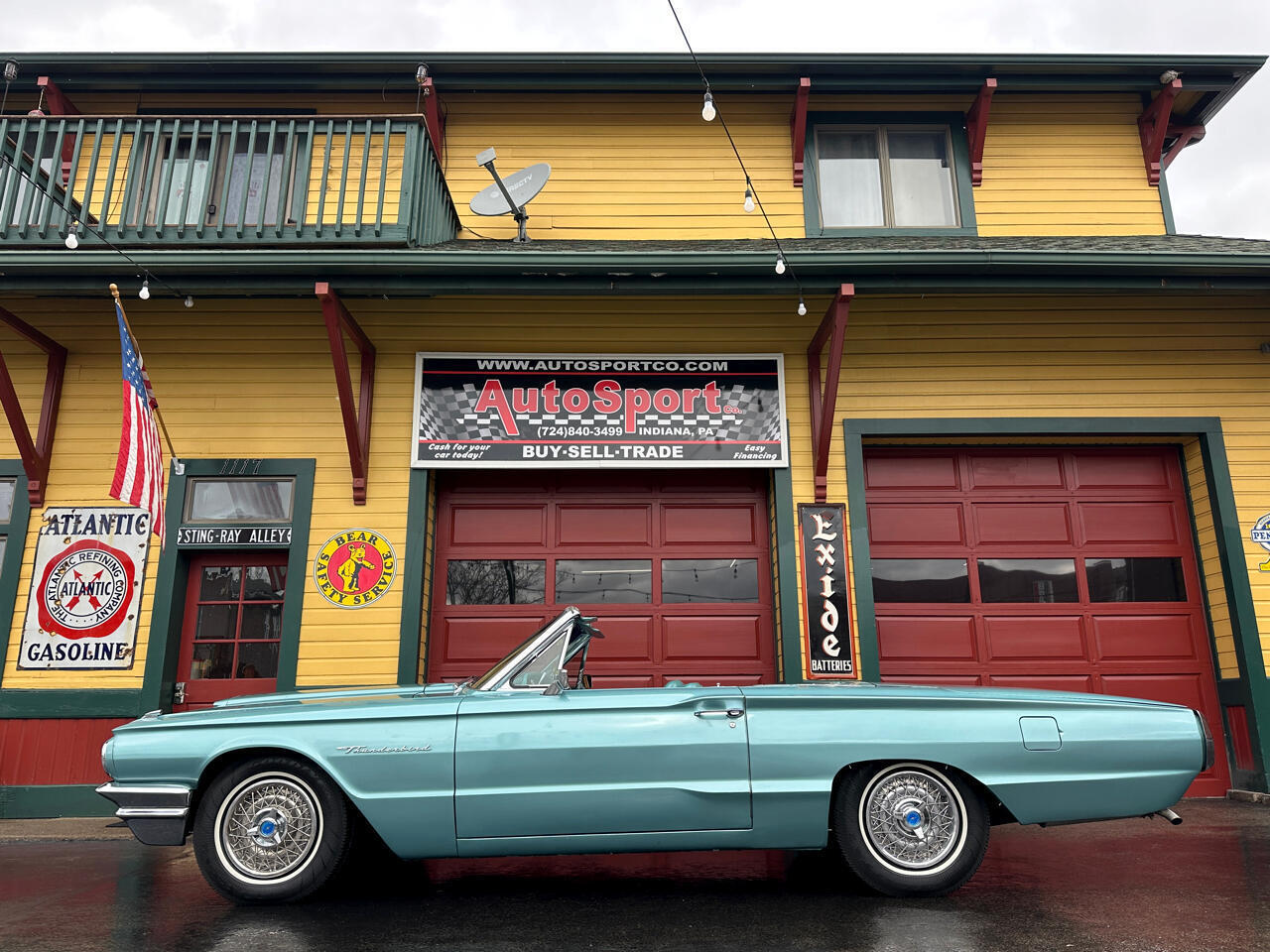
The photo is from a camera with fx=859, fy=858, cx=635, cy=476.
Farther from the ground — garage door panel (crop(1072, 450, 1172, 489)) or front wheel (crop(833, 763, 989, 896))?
garage door panel (crop(1072, 450, 1172, 489))

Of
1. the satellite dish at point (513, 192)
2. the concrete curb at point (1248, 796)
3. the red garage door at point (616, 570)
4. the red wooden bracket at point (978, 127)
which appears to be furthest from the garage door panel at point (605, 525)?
the concrete curb at point (1248, 796)

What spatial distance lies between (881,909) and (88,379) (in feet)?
25.4

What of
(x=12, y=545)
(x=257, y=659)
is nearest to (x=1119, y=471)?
(x=257, y=659)

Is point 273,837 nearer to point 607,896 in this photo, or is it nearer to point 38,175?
point 607,896

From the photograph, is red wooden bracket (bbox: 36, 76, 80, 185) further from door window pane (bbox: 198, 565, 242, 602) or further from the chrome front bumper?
the chrome front bumper

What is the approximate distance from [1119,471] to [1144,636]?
1533 millimetres

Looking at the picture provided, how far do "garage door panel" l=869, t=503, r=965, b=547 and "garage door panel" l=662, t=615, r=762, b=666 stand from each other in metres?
1.44

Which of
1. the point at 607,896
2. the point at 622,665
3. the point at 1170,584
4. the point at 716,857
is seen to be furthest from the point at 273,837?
the point at 1170,584

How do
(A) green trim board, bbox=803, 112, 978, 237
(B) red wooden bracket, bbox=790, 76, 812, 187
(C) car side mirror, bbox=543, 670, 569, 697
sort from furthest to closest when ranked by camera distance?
1. (A) green trim board, bbox=803, 112, 978, 237
2. (B) red wooden bracket, bbox=790, 76, 812, 187
3. (C) car side mirror, bbox=543, 670, 569, 697

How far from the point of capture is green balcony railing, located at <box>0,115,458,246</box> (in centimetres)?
708

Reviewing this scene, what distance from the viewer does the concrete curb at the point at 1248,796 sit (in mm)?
6871

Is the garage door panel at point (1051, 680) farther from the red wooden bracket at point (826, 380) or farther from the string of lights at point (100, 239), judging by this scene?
the string of lights at point (100, 239)

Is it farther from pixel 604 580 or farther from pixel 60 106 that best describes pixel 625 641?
pixel 60 106

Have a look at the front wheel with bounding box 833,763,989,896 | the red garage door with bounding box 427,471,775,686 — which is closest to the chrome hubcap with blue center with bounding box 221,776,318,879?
the front wheel with bounding box 833,763,989,896
